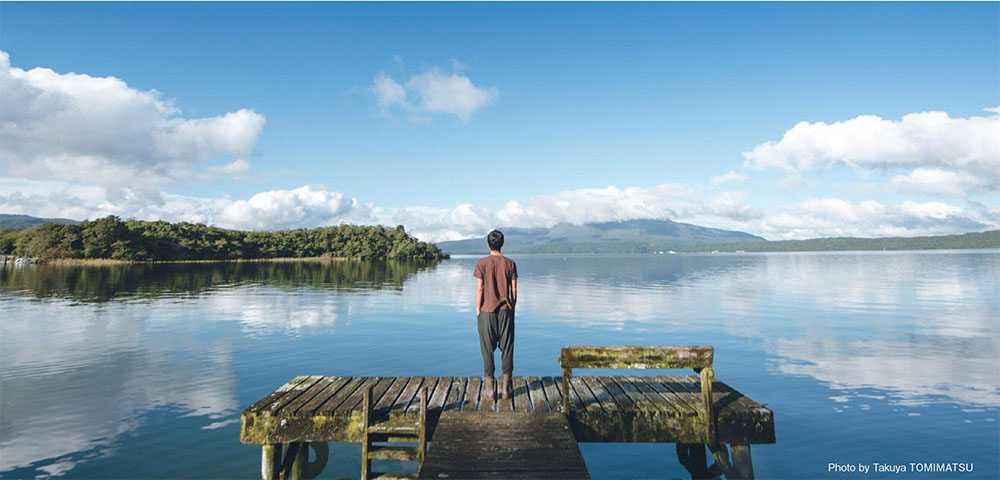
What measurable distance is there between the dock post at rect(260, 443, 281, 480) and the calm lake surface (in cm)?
132

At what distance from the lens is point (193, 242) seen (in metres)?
129

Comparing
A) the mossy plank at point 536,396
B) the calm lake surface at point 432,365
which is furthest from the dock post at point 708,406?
the mossy plank at point 536,396

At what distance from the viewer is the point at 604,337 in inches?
910

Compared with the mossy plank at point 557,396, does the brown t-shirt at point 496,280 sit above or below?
above

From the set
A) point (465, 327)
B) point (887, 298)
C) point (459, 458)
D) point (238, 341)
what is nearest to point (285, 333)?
point (238, 341)

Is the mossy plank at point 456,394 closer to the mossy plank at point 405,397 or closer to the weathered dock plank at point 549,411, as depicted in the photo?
the weathered dock plank at point 549,411

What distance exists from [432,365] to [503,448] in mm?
11435

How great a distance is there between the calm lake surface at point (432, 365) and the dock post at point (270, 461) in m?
1.32

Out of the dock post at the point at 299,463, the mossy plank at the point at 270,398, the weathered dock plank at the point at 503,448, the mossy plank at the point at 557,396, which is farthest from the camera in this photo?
the dock post at the point at 299,463

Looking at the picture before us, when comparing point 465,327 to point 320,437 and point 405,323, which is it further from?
point 320,437

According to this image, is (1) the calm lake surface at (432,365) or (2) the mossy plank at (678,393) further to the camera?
(1) the calm lake surface at (432,365)

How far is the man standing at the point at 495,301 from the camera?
8.62 meters

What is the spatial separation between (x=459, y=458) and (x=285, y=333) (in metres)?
19.9

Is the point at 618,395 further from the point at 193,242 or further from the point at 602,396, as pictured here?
the point at 193,242
